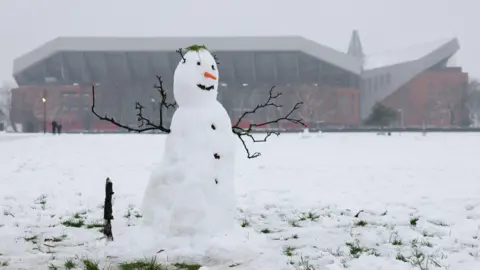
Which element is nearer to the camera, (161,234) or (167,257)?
(167,257)

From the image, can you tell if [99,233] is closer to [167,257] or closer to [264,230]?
[167,257]

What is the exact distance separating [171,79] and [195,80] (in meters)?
71.1

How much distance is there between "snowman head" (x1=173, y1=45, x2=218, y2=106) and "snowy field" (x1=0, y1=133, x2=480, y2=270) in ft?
6.56

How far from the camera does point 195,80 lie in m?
5.79

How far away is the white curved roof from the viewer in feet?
241

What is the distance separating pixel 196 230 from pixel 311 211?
3.45 m

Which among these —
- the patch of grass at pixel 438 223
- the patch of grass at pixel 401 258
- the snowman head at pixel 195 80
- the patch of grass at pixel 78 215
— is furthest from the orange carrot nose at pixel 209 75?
the patch of grass at pixel 438 223

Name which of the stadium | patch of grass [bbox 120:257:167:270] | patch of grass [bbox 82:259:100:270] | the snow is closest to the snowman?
patch of grass [bbox 120:257:167:270]

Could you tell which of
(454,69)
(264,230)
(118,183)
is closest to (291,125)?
(454,69)

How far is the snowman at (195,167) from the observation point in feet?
17.9

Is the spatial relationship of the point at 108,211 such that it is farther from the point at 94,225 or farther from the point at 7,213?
the point at 7,213

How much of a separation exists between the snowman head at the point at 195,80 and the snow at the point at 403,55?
292 feet

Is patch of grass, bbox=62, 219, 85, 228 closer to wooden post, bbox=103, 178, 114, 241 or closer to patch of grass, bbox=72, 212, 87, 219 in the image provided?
patch of grass, bbox=72, 212, 87, 219

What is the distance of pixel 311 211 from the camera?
27.5 feet
